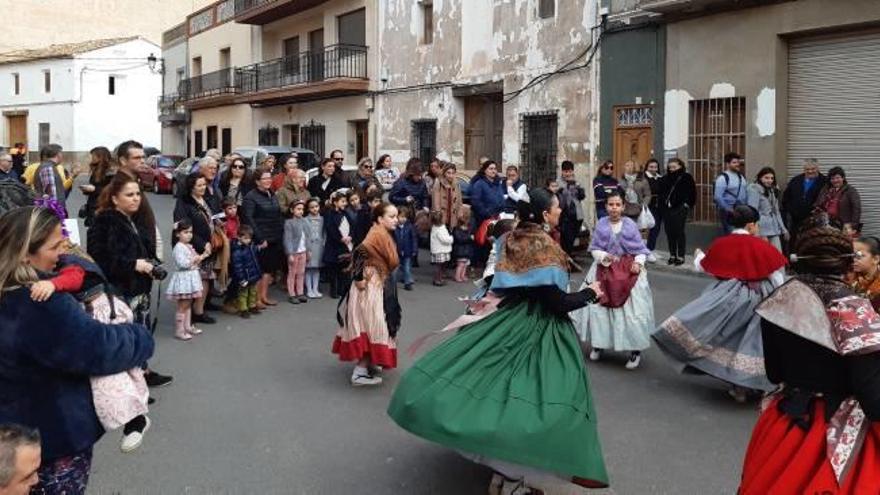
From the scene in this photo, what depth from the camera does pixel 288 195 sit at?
35.4 ft

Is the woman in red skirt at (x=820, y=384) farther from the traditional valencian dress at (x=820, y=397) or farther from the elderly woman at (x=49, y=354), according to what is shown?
the elderly woman at (x=49, y=354)

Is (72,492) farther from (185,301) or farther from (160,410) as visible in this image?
(185,301)

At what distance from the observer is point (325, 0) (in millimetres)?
25844

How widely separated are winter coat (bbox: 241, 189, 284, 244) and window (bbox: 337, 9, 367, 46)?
49.8 feet

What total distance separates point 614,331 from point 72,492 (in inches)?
199

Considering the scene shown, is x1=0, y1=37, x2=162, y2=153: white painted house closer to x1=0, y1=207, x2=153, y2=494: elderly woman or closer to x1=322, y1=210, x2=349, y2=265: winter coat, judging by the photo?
x1=322, y1=210, x2=349, y2=265: winter coat

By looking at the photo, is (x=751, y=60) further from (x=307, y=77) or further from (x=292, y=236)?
(x=307, y=77)

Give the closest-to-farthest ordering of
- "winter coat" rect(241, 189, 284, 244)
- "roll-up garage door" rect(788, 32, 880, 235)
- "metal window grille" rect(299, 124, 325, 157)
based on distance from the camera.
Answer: "winter coat" rect(241, 189, 284, 244) < "roll-up garage door" rect(788, 32, 880, 235) < "metal window grille" rect(299, 124, 325, 157)

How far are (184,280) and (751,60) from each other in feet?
31.6

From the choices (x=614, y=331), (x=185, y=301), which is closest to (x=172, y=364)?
(x=185, y=301)

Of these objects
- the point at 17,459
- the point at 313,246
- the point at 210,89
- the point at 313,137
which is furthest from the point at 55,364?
the point at 210,89

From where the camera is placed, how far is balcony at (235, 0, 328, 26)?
87.3 feet

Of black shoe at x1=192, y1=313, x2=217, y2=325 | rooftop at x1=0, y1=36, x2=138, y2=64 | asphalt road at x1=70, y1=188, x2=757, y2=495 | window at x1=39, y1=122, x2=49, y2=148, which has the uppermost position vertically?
rooftop at x1=0, y1=36, x2=138, y2=64

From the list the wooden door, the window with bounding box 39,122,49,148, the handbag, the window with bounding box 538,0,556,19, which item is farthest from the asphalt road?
the window with bounding box 39,122,49,148
